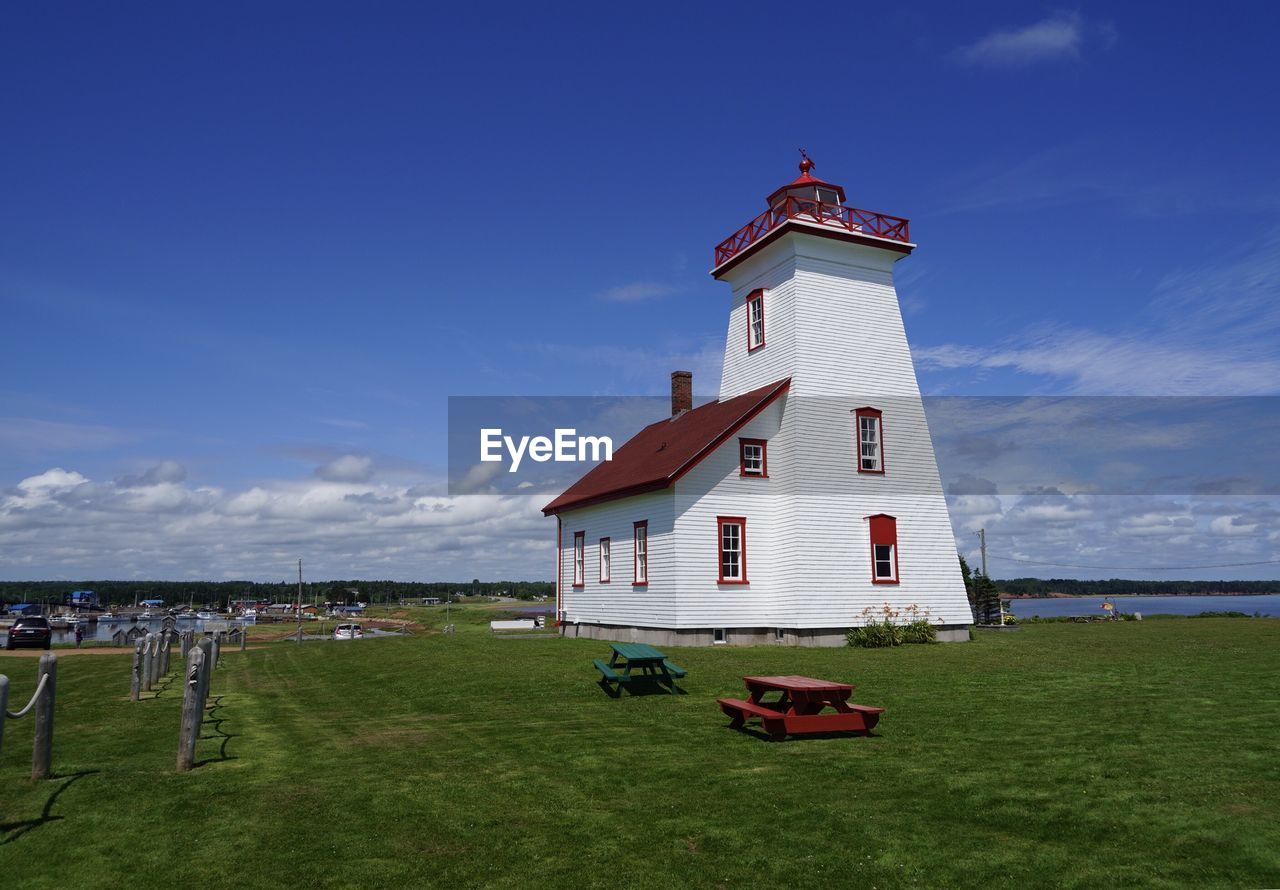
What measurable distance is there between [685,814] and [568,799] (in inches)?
50.5

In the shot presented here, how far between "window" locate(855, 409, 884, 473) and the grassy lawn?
461 inches

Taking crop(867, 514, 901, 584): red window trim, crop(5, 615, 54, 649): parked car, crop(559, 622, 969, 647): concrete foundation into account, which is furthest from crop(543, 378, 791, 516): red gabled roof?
crop(5, 615, 54, 649): parked car

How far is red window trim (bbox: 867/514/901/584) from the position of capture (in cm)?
2688

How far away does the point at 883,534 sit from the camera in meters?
27.1

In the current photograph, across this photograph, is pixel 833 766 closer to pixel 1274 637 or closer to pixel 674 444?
pixel 674 444

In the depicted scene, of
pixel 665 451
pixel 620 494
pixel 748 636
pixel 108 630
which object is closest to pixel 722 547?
pixel 748 636

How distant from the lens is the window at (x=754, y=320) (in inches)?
1144

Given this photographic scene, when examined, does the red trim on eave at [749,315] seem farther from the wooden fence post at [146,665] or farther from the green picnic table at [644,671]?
the wooden fence post at [146,665]

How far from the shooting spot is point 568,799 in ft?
28.2

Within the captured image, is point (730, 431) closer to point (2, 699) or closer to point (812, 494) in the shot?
point (812, 494)

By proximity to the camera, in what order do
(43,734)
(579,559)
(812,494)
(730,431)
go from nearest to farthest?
(43,734), (730,431), (812,494), (579,559)

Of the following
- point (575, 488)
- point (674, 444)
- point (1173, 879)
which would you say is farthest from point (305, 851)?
point (575, 488)

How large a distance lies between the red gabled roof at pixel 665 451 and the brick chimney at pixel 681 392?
0.60m

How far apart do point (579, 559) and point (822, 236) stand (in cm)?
1430
